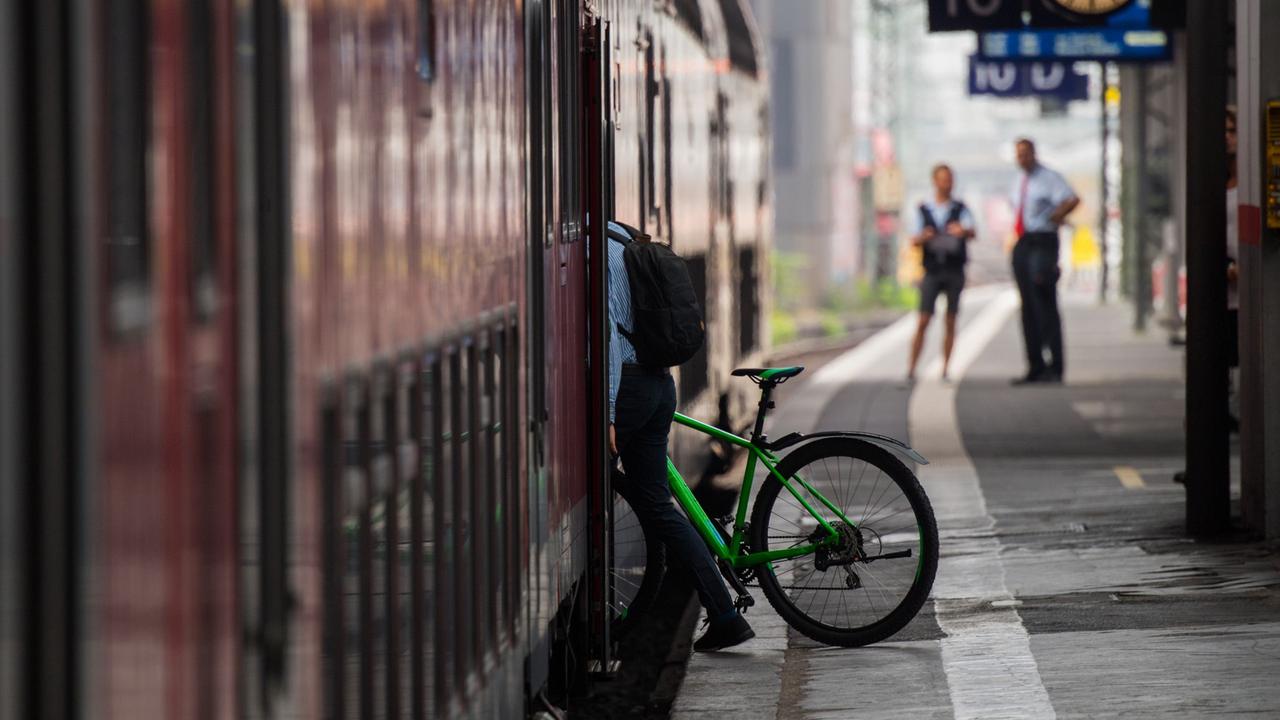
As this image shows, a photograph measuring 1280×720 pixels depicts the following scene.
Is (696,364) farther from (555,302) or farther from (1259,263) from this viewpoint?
(555,302)

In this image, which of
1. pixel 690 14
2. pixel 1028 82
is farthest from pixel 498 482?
pixel 1028 82

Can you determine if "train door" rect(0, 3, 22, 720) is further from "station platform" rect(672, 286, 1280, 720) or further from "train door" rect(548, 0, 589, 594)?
"station platform" rect(672, 286, 1280, 720)

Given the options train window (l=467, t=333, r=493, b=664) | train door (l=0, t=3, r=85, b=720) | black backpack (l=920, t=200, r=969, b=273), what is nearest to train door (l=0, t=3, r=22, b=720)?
train door (l=0, t=3, r=85, b=720)

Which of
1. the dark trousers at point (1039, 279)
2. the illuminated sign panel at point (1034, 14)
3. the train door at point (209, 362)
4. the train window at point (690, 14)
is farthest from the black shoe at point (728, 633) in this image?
the dark trousers at point (1039, 279)

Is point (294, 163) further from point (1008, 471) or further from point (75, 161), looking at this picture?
point (1008, 471)

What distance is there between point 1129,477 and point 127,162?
29.2 ft

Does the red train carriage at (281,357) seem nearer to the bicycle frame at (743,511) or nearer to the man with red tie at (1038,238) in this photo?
the bicycle frame at (743,511)

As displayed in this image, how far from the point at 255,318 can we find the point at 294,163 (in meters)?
0.26

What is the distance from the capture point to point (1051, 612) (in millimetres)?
6852

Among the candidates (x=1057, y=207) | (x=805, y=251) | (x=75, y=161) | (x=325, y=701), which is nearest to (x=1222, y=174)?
(x=325, y=701)

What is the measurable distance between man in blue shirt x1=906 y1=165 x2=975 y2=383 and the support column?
324 inches

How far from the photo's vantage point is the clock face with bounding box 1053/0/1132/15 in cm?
1293

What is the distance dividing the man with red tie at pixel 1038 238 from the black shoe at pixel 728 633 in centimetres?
962

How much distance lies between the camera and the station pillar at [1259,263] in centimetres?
754
